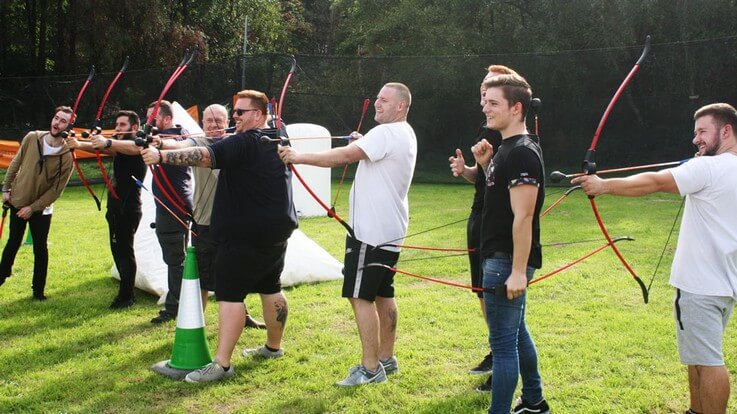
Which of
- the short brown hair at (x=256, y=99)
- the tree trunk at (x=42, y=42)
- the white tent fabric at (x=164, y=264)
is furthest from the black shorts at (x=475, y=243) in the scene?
the tree trunk at (x=42, y=42)

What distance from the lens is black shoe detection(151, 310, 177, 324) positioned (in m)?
5.35

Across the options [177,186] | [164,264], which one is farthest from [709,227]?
[164,264]

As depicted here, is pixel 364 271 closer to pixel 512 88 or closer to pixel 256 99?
pixel 256 99

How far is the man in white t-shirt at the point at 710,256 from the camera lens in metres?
2.97

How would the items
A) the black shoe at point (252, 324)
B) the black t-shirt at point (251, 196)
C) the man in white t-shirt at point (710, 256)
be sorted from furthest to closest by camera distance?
1. the black shoe at point (252, 324)
2. the black t-shirt at point (251, 196)
3. the man in white t-shirt at point (710, 256)

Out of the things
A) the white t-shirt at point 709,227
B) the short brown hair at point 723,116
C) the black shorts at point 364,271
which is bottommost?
the black shorts at point 364,271

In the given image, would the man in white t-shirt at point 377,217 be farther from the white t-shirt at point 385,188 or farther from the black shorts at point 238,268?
the black shorts at point 238,268

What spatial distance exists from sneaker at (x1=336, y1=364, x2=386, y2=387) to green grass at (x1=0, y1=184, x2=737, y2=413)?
7 cm

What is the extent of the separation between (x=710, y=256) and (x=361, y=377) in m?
1.91

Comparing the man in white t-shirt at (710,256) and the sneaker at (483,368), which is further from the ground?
the man in white t-shirt at (710,256)

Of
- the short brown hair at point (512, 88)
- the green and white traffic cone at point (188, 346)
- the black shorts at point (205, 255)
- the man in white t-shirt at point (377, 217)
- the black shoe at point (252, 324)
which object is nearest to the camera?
the short brown hair at point (512, 88)

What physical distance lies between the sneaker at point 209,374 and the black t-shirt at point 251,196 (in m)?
0.72

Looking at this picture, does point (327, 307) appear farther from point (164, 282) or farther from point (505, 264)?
point (505, 264)

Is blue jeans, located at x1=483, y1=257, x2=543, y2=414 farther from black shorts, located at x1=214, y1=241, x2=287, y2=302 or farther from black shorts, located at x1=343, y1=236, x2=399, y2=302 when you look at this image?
black shorts, located at x1=214, y1=241, x2=287, y2=302
